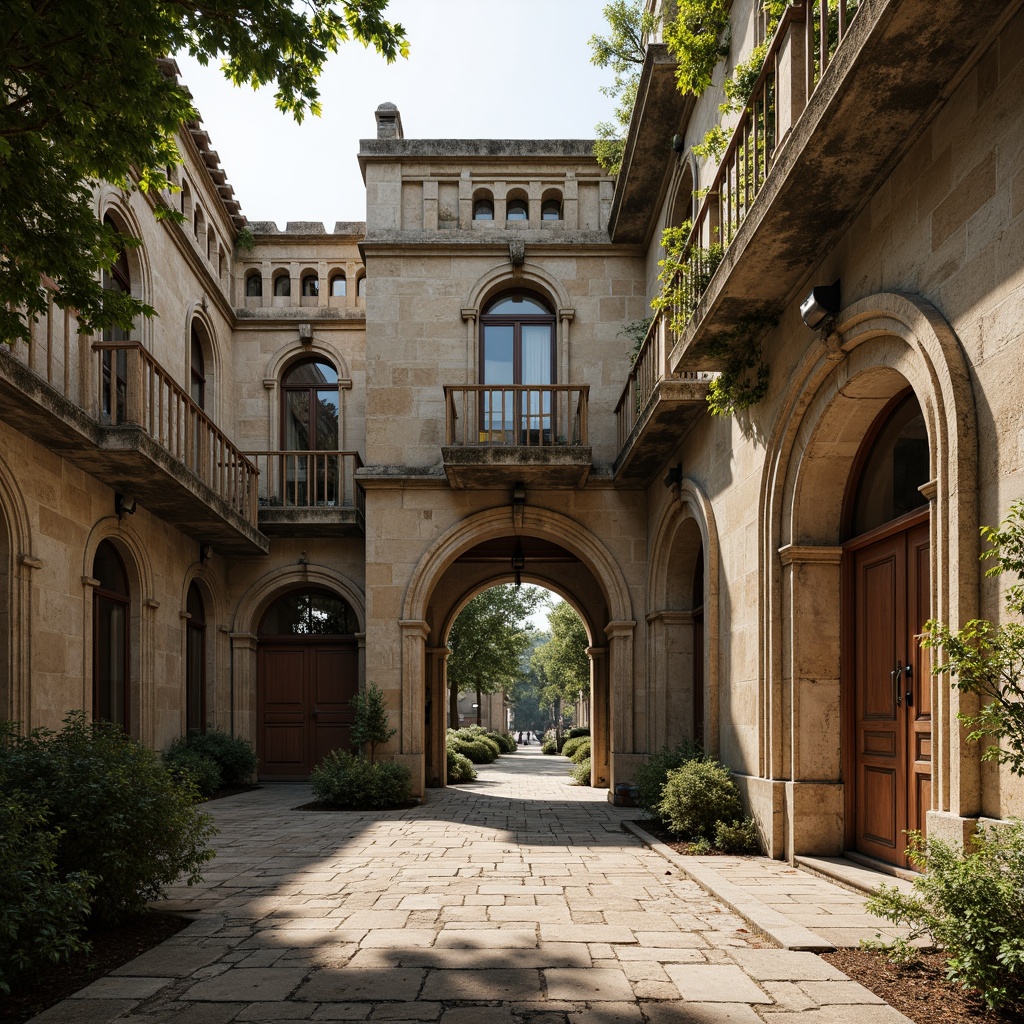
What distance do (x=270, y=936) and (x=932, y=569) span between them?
4.07 m

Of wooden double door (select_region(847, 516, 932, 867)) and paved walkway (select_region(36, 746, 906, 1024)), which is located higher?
wooden double door (select_region(847, 516, 932, 867))

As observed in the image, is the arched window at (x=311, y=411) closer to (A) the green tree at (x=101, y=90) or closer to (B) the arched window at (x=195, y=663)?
(B) the arched window at (x=195, y=663)

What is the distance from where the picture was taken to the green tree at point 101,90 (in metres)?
4.77

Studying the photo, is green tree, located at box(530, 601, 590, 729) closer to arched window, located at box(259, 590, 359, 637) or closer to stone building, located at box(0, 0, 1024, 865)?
arched window, located at box(259, 590, 359, 637)

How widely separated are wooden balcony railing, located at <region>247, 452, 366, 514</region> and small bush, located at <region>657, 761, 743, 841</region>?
8170 mm

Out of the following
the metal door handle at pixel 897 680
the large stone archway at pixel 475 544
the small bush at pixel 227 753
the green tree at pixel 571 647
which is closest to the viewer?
the metal door handle at pixel 897 680

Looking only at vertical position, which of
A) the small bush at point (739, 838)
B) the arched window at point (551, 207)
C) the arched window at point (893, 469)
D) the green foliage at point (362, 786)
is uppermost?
the arched window at point (551, 207)

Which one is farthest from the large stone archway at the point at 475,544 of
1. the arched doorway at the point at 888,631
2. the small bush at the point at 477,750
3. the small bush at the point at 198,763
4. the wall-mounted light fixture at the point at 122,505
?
the small bush at the point at 477,750

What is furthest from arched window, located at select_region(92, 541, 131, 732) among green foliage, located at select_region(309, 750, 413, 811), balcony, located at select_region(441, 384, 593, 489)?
balcony, located at select_region(441, 384, 593, 489)

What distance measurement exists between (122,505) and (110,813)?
6.72m

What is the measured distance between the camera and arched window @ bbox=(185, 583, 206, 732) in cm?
1459

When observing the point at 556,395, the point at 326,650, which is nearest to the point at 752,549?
the point at 556,395

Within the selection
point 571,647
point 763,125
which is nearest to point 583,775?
point 571,647

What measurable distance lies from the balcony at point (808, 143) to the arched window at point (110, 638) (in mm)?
7274
